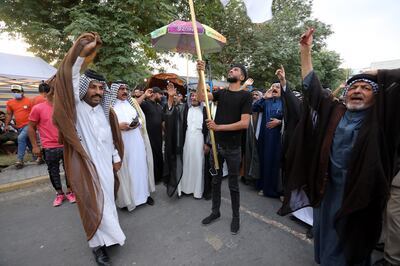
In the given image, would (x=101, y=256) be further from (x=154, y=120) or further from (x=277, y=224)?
(x=154, y=120)

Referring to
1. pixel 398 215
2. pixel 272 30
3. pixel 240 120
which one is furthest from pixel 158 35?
pixel 272 30

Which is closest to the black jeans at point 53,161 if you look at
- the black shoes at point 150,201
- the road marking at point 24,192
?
the road marking at point 24,192

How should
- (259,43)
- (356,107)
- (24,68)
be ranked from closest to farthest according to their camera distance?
(356,107)
(24,68)
(259,43)

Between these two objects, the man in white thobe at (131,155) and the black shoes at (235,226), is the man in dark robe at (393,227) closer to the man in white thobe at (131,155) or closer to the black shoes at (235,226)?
the black shoes at (235,226)

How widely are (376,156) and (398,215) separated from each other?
863mm

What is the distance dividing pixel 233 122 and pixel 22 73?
9.58m

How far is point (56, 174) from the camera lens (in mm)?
4141

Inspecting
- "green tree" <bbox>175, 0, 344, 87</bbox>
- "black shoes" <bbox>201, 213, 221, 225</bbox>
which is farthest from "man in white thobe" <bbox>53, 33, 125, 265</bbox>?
"green tree" <bbox>175, 0, 344, 87</bbox>

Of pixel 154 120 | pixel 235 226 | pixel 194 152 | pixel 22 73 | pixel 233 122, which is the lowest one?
pixel 235 226

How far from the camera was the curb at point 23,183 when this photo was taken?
467 cm

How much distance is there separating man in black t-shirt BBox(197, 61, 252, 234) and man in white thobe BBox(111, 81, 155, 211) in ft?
4.19

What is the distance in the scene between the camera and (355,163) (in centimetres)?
198

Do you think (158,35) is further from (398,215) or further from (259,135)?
(398,215)

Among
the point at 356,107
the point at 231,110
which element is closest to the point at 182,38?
the point at 231,110
